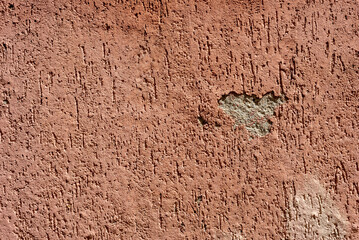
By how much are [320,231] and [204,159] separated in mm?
457

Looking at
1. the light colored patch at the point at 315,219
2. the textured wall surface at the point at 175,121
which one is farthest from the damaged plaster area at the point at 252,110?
the light colored patch at the point at 315,219

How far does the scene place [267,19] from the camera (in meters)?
1.14

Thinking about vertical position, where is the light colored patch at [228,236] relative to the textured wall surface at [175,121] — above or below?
below

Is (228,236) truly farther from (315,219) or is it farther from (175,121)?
(175,121)

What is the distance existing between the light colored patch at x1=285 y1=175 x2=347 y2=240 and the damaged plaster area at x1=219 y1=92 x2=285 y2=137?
0.27 m

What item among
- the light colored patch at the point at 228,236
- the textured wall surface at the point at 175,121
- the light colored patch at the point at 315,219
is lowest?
the light colored patch at the point at 228,236

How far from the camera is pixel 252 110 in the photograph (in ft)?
3.73

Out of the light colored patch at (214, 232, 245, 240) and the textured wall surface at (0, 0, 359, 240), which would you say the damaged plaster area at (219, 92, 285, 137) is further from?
the light colored patch at (214, 232, 245, 240)

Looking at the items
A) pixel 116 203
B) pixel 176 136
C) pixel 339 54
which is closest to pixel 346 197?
pixel 339 54

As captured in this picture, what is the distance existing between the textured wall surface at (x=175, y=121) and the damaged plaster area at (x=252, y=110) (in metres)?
0.02

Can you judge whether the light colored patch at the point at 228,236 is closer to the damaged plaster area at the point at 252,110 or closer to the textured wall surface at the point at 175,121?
the textured wall surface at the point at 175,121

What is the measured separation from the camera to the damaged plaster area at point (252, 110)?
1135mm

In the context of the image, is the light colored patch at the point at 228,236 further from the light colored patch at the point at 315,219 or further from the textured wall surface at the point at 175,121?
the light colored patch at the point at 315,219

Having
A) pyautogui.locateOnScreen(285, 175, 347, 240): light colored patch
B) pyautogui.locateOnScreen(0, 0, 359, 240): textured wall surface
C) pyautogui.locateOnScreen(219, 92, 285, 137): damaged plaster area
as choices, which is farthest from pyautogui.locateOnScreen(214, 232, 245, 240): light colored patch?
pyautogui.locateOnScreen(219, 92, 285, 137): damaged plaster area
